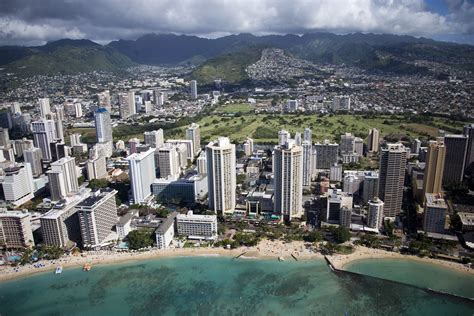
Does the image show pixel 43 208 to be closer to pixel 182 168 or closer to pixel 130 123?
pixel 182 168

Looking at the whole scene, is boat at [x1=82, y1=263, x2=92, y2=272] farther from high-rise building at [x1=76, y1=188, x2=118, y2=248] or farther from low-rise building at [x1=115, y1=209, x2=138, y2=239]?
low-rise building at [x1=115, y1=209, x2=138, y2=239]

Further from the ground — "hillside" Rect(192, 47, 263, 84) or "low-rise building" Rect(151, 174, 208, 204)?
"hillside" Rect(192, 47, 263, 84)

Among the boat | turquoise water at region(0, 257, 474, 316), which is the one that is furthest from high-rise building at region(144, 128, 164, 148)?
turquoise water at region(0, 257, 474, 316)

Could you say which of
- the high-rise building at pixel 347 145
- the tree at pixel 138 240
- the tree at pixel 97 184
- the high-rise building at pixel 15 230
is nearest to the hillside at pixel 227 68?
the high-rise building at pixel 347 145

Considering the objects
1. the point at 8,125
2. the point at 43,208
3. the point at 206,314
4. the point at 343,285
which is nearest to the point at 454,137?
the point at 343,285

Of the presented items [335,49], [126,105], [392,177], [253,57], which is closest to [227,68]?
[253,57]
